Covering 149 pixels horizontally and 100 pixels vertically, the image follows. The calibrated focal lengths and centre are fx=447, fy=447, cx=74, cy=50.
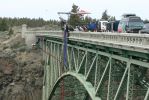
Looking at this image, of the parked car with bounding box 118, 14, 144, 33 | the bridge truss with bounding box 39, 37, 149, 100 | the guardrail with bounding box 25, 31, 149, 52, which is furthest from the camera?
the parked car with bounding box 118, 14, 144, 33

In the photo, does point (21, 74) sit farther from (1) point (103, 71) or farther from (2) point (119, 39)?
(2) point (119, 39)

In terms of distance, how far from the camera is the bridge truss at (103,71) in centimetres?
2245

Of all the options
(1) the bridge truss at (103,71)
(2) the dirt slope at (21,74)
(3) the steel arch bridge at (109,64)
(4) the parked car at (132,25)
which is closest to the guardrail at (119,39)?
(3) the steel arch bridge at (109,64)

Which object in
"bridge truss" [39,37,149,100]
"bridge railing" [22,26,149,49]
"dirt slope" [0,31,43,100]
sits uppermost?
"bridge railing" [22,26,149,49]

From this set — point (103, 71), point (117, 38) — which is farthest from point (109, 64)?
point (103, 71)

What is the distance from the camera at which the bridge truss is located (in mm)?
22453

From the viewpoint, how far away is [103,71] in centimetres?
2888

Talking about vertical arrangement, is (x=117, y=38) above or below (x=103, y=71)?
above

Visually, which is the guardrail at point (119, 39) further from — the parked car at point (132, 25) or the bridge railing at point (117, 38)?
the parked car at point (132, 25)

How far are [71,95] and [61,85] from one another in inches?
79.3

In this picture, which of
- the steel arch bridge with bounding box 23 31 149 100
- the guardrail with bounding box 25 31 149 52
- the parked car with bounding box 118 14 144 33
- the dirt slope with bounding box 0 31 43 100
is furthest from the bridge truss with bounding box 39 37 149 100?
→ the dirt slope with bounding box 0 31 43 100

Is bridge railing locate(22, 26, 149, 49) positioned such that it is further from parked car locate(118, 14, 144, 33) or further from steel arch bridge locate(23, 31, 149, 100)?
parked car locate(118, 14, 144, 33)

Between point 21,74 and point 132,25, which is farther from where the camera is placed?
point 21,74

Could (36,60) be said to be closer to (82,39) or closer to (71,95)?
(71,95)
